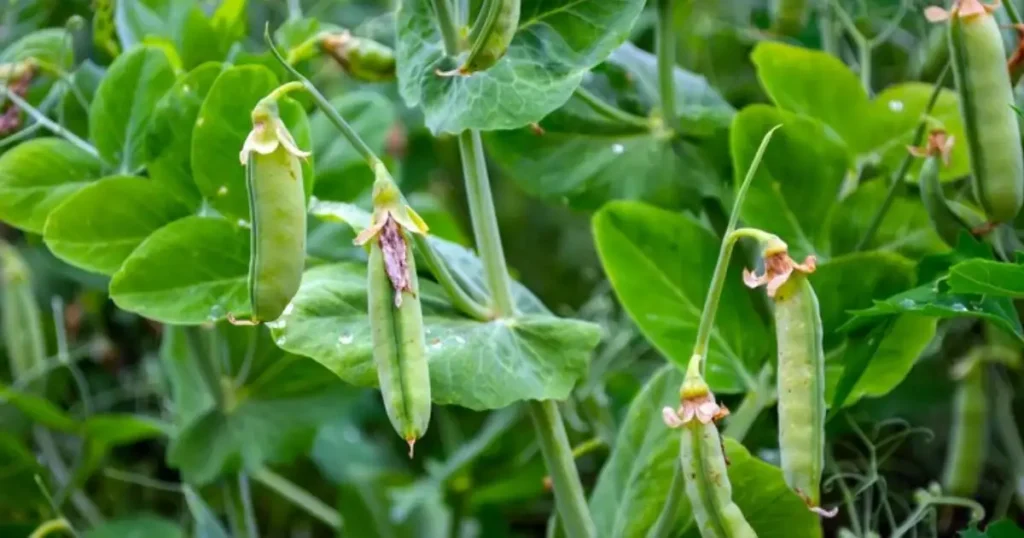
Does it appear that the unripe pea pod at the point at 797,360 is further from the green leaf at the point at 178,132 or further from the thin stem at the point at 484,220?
the green leaf at the point at 178,132

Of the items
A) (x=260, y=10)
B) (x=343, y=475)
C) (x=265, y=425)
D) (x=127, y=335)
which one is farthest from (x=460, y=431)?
(x=260, y=10)

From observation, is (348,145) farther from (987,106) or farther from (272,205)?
(987,106)

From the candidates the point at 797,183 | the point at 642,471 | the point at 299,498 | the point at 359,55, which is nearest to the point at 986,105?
the point at 797,183

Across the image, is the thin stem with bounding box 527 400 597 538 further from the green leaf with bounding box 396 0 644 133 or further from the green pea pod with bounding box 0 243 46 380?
the green pea pod with bounding box 0 243 46 380

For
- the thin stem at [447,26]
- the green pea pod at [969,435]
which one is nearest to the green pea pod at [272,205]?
the thin stem at [447,26]

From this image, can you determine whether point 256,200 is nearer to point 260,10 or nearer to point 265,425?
point 265,425

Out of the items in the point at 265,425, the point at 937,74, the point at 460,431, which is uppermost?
the point at 937,74
